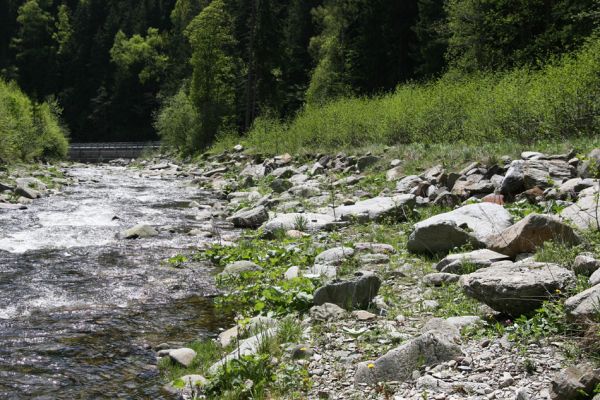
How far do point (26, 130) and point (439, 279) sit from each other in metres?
33.4

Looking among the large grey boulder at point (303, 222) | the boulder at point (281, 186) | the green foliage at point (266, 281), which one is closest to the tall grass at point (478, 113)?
the boulder at point (281, 186)

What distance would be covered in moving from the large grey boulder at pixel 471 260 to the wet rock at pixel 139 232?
7760 mm

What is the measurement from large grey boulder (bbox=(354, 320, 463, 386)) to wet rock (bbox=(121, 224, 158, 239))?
A: 9015mm

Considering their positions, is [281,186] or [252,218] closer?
[252,218]

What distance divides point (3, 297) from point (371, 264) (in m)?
5.53

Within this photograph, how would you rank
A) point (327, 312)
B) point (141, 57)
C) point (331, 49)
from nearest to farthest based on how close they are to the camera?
point (327, 312) → point (331, 49) → point (141, 57)

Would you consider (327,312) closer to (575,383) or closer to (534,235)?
(534,235)

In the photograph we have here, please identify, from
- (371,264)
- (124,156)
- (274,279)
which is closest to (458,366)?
(371,264)

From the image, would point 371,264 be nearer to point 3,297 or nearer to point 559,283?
point 559,283

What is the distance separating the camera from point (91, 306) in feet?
25.1

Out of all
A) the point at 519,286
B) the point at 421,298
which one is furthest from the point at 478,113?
the point at 519,286

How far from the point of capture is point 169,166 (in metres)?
36.9

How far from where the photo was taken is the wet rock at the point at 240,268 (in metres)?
8.95

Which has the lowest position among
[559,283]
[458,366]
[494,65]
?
[458,366]
